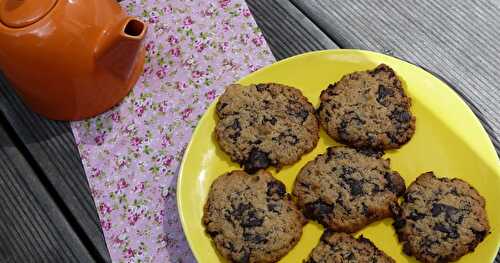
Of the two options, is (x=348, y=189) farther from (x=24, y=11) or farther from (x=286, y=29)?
(x=24, y=11)

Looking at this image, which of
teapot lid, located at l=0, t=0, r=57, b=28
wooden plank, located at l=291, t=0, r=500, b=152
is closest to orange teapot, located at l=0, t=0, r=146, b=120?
teapot lid, located at l=0, t=0, r=57, b=28

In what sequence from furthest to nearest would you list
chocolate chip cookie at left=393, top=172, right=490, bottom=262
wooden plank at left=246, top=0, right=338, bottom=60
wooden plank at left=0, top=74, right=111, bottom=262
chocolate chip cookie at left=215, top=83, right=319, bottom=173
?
wooden plank at left=246, top=0, right=338, bottom=60, wooden plank at left=0, top=74, right=111, bottom=262, chocolate chip cookie at left=215, top=83, right=319, bottom=173, chocolate chip cookie at left=393, top=172, right=490, bottom=262

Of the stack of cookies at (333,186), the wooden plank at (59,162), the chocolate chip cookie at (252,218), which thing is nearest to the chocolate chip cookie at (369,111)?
the stack of cookies at (333,186)

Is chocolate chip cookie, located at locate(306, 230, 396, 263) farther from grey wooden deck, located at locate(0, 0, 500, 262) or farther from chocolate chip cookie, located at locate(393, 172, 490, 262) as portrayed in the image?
grey wooden deck, located at locate(0, 0, 500, 262)

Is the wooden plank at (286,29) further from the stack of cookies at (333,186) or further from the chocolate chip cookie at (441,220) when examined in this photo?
the chocolate chip cookie at (441,220)

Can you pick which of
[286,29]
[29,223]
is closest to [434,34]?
[286,29]
